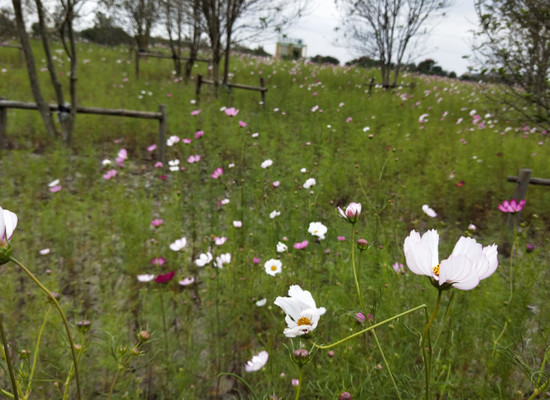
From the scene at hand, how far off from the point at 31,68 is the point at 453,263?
4.99 m

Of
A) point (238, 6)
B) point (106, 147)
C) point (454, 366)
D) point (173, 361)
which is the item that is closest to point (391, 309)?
point (454, 366)

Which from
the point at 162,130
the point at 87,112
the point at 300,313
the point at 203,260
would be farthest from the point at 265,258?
the point at 87,112

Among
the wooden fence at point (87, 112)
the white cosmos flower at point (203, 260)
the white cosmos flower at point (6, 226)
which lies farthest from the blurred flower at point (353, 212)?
the wooden fence at point (87, 112)

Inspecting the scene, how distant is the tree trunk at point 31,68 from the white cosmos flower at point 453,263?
474cm

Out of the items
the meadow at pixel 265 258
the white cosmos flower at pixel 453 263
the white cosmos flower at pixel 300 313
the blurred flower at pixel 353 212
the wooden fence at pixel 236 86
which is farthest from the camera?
the wooden fence at pixel 236 86

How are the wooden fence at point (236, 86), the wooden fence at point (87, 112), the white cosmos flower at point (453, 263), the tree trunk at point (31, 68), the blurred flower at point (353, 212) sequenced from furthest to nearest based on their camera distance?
the wooden fence at point (236, 86) < the wooden fence at point (87, 112) < the tree trunk at point (31, 68) < the blurred flower at point (353, 212) < the white cosmos flower at point (453, 263)

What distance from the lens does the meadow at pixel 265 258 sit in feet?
4.58

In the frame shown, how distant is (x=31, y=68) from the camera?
4051 mm

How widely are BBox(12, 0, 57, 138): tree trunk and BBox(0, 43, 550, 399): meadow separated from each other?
410mm

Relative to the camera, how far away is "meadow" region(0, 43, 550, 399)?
140 centimetres

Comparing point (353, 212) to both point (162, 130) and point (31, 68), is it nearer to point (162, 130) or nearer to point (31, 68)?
point (162, 130)

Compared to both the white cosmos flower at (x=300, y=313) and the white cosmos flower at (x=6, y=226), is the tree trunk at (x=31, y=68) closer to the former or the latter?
the white cosmos flower at (x=6, y=226)

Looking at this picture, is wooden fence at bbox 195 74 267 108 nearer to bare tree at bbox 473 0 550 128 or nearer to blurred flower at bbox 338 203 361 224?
bare tree at bbox 473 0 550 128

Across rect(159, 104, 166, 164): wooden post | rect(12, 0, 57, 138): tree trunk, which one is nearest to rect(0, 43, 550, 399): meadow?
rect(159, 104, 166, 164): wooden post
